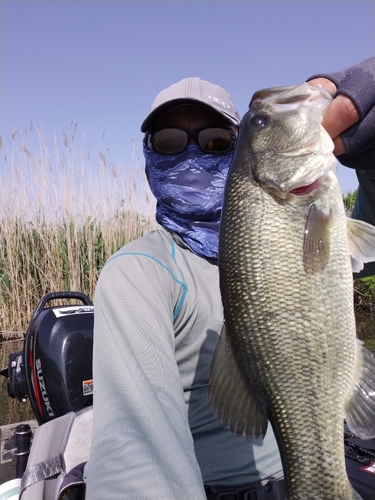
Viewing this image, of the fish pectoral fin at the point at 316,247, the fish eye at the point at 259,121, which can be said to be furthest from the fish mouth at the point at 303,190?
the fish eye at the point at 259,121

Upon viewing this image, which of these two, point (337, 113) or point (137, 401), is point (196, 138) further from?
point (137, 401)

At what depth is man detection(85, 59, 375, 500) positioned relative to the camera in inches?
51.2

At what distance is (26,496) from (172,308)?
96 cm

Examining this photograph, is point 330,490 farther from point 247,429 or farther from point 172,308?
point 172,308

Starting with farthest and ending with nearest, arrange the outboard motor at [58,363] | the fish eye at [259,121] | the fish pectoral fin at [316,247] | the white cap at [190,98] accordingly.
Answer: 1. the outboard motor at [58,363]
2. the white cap at [190,98]
3. the fish eye at [259,121]
4. the fish pectoral fin at [316,247]

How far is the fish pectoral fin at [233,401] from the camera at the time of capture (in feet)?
4.40

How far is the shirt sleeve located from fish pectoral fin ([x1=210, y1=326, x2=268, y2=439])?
0.14 metres

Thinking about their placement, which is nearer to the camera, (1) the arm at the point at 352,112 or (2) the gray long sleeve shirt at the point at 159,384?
(2) the gray long sleeve shirt at the point at 159,384

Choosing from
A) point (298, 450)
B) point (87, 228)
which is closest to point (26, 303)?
point (87, 228)

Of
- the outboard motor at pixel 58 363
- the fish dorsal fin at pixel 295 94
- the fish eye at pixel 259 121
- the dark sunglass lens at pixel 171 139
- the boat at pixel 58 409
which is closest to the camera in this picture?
the fish dorsal fin at pixel 295 94

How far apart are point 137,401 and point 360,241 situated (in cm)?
80

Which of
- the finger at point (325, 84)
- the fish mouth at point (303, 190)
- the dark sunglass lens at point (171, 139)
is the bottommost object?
the fish mouth at point (303, 190)

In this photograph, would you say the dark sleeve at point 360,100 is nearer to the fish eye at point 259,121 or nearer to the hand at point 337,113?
the hand at point 337,113

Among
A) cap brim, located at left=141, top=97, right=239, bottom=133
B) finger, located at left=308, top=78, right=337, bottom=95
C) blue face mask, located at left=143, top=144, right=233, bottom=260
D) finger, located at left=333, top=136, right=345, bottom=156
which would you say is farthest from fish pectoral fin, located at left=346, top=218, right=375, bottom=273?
cap brim, located at left=141, top=97, right=239, bottom=133
